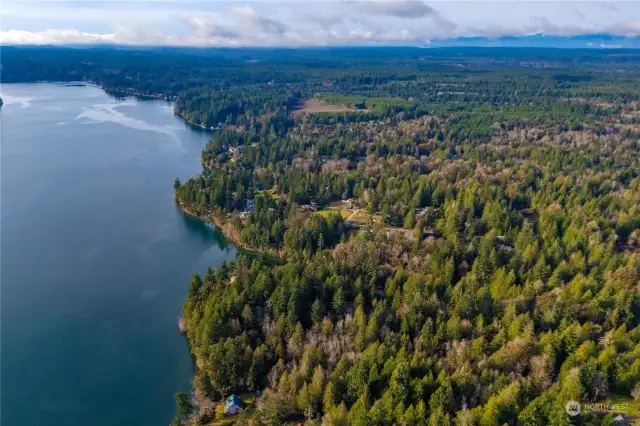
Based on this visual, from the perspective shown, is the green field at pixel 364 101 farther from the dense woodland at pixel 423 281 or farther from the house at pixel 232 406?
the house at pixel 232 406

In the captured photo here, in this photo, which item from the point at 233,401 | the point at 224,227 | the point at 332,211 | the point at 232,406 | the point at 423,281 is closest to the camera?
the point at 232,406

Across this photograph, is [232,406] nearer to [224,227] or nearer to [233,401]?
[233,401]

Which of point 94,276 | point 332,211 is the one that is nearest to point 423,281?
point 332,211

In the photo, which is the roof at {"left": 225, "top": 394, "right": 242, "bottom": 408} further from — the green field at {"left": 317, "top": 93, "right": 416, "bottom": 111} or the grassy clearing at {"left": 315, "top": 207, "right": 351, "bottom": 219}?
the green field at {"left": 317, "top": 93, "right": 416, "bottom": 111}

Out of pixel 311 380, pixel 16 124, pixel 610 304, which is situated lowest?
pixel 311 380

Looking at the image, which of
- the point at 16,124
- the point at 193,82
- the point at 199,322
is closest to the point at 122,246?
the point at 199,322

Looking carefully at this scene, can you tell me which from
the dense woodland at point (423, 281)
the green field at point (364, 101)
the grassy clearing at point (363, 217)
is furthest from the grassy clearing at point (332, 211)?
the green field at point (364, 101)

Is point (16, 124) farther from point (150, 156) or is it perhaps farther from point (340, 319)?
point (340, 319)
